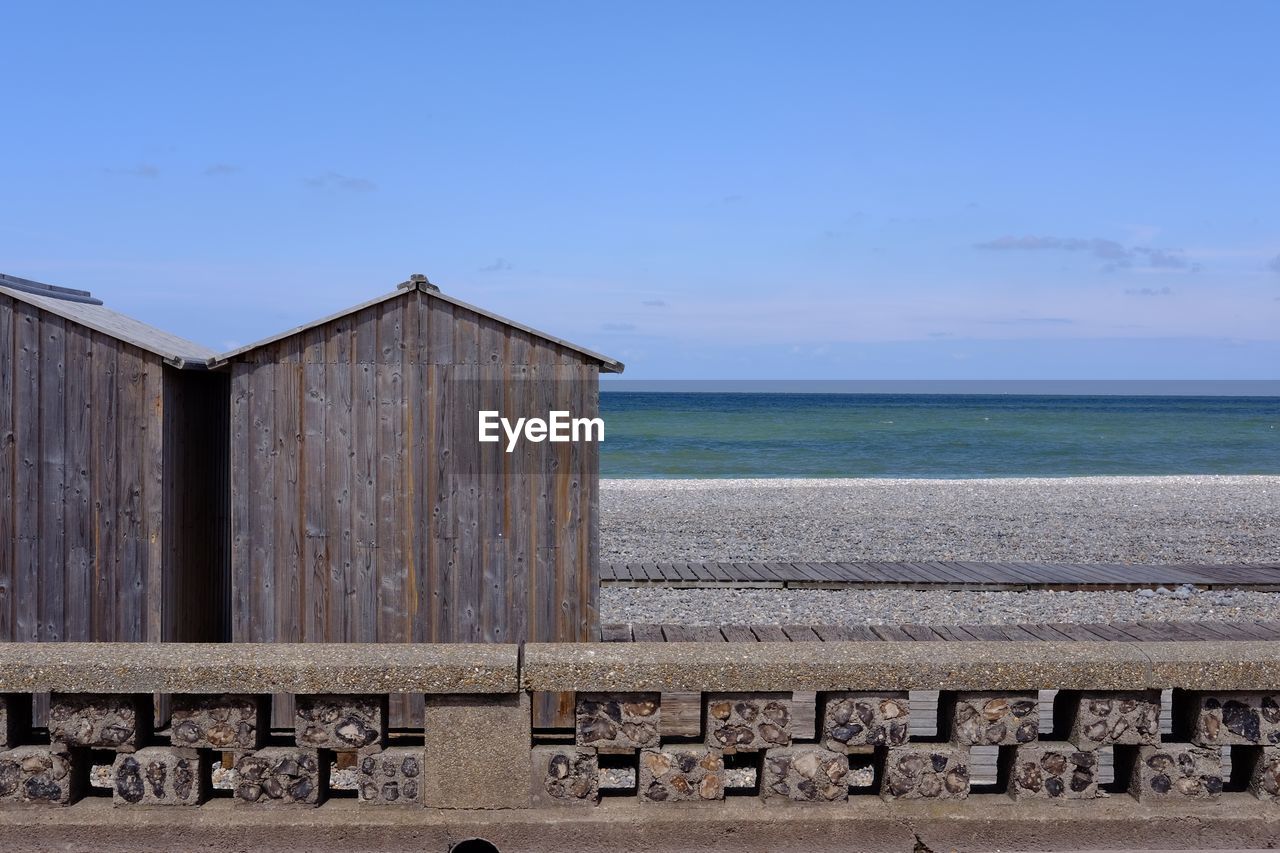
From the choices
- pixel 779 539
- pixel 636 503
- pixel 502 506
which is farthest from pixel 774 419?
pixel 502 506

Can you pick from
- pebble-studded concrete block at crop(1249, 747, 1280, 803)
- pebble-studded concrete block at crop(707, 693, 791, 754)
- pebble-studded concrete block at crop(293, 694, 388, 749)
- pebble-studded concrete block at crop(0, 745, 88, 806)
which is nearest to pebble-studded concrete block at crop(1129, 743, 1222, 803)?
pebble-studded concrete block at crop(1249, 747, 1280, 803)

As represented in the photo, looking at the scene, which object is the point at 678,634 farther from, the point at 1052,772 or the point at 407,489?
the point at 1052,772

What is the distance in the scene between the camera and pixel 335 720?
3.57m

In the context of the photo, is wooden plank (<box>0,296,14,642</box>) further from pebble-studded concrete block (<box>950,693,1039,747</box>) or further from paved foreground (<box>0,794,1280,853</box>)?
pebble-studded concrete block (<box>950,693,1039,747</box>)

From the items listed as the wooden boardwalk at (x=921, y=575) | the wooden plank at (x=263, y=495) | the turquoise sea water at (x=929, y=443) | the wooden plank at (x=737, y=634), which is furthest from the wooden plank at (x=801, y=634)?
the turquoise sea water at (x=929, y=443)

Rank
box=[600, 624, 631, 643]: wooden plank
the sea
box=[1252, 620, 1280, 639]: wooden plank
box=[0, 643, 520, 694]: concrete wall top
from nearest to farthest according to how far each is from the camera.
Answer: box=[0, 643, 520, 694]: concrete wall top < box=[600, 624, 631, 643]: wooden plank < box=[1252, 620, 1280, 639]: wooden plank < the sea

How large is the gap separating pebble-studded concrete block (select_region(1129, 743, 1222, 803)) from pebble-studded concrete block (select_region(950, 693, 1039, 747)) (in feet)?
1.33

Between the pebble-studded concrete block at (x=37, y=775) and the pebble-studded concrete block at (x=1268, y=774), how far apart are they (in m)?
3.89

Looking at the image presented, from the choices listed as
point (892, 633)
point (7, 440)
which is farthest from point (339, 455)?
point (892, 633)

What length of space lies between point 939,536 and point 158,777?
1711 cm

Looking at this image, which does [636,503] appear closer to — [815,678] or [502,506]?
[502,506]

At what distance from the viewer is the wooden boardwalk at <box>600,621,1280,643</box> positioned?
318 inches

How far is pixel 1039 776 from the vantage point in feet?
12.1

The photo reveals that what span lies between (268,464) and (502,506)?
1.44m
